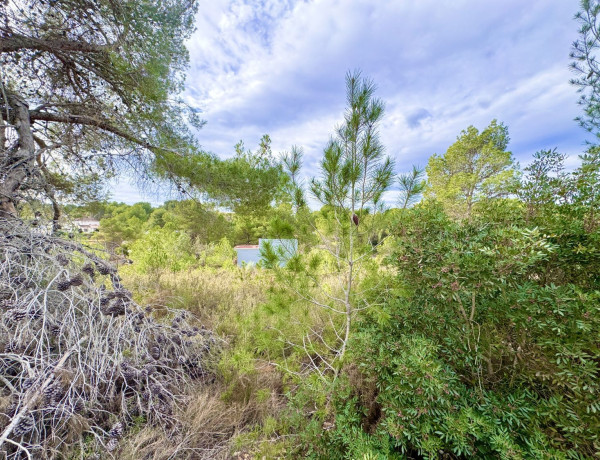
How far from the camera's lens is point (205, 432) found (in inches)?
61.7

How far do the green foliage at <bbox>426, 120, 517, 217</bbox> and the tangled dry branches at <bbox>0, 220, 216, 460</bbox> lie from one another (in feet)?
36.4

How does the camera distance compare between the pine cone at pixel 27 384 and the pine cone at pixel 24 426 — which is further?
the pine cone at pixel 27 384

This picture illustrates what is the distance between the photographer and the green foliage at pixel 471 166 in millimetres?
10297

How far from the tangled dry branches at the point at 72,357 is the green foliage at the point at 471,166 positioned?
11102 millimetres

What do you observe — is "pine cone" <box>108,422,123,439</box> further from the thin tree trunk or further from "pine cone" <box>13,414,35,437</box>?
the thin tree trunk

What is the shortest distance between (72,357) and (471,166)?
15.3 m

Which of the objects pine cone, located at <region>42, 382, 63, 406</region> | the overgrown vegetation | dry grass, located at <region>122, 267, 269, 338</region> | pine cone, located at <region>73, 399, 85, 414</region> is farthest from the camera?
dry grass, located at <region>122, 267, 269, 338</region>

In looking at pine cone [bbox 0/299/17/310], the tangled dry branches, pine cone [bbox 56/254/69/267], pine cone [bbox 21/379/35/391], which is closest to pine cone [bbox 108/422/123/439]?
the tangled dry branches

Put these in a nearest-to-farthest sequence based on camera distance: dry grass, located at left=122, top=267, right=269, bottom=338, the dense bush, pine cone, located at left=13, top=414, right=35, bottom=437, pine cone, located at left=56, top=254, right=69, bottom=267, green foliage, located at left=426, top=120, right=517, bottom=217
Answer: the dense bush < pine cone, located at left=13, top=414, right=35, bottom=437 < pine cone, located at left=56, top=254, right=69, bottom=267 < dry grass, located at left=122, top=267, right=269, bottom=338 < green foliage, located at left=426, top=120, right=517, bottom=217

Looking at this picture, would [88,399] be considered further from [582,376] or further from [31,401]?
[582,376]

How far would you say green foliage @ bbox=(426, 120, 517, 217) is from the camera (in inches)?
405

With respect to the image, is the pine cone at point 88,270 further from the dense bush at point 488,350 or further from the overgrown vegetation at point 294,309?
the dense bush at point 488,350

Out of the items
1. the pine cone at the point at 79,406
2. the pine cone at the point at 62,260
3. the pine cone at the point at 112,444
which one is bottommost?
the pine cone at the point at 112,444

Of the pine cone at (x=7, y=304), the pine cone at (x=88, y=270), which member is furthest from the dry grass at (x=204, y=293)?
the pine cone at (x=7, y=304)
